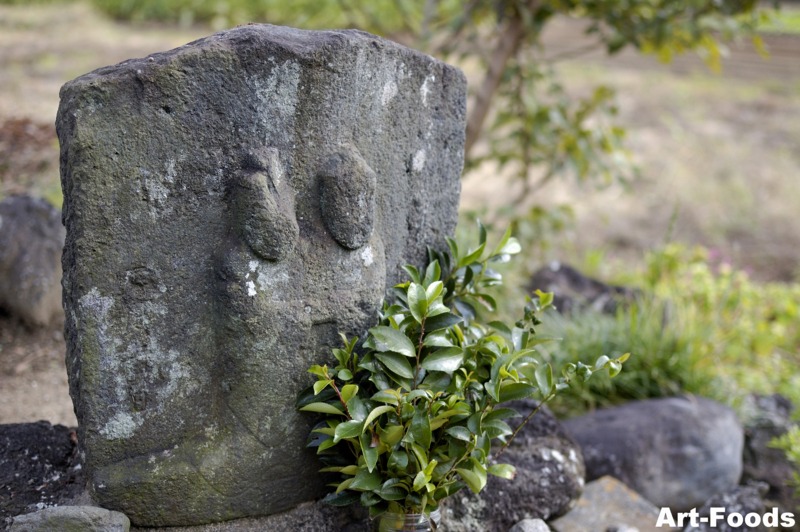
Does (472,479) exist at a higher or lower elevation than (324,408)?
lower

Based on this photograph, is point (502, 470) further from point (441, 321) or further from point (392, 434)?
point (441, 321)

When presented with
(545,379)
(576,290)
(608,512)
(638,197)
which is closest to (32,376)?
(545,379)

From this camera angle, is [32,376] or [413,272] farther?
[32,376]

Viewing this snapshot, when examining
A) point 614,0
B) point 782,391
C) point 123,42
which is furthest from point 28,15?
point 782,391

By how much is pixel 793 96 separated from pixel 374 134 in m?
8.13

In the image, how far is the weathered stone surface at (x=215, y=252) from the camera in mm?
1565

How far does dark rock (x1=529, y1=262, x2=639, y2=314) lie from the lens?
412 cm

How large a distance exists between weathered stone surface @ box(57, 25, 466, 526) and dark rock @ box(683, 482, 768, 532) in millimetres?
1433

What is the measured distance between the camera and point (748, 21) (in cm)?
361

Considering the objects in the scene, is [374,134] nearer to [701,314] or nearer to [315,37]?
[315,37]

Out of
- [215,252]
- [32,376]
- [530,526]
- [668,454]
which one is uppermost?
[215,252]

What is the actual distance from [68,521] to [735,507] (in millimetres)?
2148

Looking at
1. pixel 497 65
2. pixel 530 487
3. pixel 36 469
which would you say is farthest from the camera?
pixel 497 65

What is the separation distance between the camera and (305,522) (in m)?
1.83
